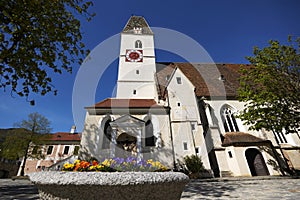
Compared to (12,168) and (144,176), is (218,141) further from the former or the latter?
(12,168)

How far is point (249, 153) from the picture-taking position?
13.5 metres

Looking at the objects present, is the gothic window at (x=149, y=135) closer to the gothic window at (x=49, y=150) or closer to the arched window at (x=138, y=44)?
the arched window at (x=138, y=44)

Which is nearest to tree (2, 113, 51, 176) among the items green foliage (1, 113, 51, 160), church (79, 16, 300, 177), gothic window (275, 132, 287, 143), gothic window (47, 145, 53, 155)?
green foliage (1, 113, 51, 160)

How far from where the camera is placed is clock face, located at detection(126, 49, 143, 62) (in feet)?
74.0

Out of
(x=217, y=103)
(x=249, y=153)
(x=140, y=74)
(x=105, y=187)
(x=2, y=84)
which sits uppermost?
(x=140, y=74)

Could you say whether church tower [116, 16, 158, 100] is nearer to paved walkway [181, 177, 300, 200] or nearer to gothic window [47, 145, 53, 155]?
paved walkway [181, 177, 300, 200]

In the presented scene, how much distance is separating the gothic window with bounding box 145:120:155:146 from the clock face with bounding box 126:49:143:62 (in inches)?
487

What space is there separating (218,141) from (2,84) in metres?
15.6

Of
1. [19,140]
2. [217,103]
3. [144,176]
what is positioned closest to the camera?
[144,176]

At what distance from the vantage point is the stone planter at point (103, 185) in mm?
1880

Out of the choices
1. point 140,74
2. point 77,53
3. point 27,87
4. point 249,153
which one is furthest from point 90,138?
point 249,153

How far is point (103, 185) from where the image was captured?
1873 millimetres

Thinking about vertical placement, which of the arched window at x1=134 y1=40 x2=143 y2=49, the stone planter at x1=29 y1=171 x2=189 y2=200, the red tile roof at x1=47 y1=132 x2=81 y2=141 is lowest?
the stone planter at x1=29 y1=171 x2=189 y2=200

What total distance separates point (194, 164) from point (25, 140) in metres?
23.1
